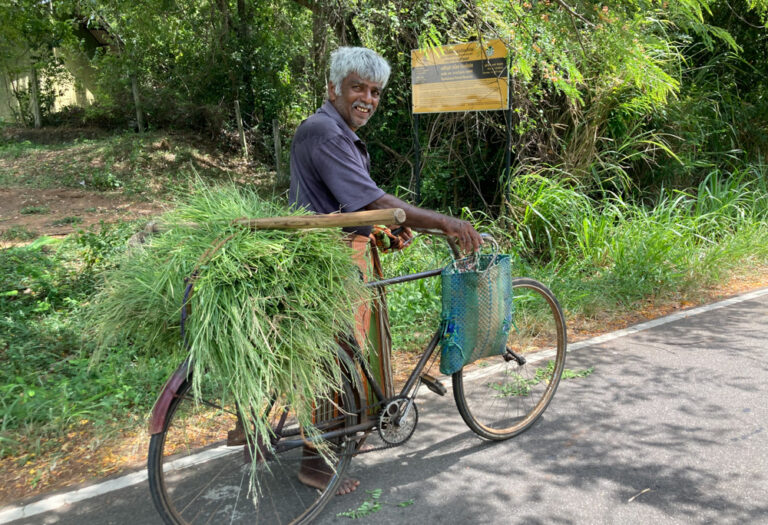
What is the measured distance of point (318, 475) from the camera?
2.65 metres

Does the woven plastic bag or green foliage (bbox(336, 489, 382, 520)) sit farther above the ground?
the woven plastic bag

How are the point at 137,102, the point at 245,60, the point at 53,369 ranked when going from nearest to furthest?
the point at 53,369
the point at 245,60
the point at 137,102

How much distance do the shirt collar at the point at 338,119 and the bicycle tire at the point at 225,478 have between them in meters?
1.08

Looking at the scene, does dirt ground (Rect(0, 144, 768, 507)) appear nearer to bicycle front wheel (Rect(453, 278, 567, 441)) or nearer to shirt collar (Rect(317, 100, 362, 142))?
bicycle front wheel (Rect(453, 278, 567, 441))

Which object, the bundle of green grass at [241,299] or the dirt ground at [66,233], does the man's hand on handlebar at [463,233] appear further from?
the dirt ground at [66,233]

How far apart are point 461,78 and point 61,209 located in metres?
6.95

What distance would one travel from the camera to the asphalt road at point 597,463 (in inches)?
98.7

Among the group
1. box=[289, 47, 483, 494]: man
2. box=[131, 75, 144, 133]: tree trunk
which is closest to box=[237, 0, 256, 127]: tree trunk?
box=[131, 75, 144, 133]: tree trunk

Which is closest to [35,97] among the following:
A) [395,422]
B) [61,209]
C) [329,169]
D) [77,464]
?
[61,209]

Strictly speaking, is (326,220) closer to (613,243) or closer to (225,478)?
(225,478)

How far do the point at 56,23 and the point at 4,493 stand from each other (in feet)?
41.1

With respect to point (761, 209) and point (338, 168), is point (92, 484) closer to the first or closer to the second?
point (338, 168)

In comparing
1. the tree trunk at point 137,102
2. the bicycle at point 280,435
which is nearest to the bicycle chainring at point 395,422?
the bicycle at point 280,435

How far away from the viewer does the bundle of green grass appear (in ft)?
6.42
